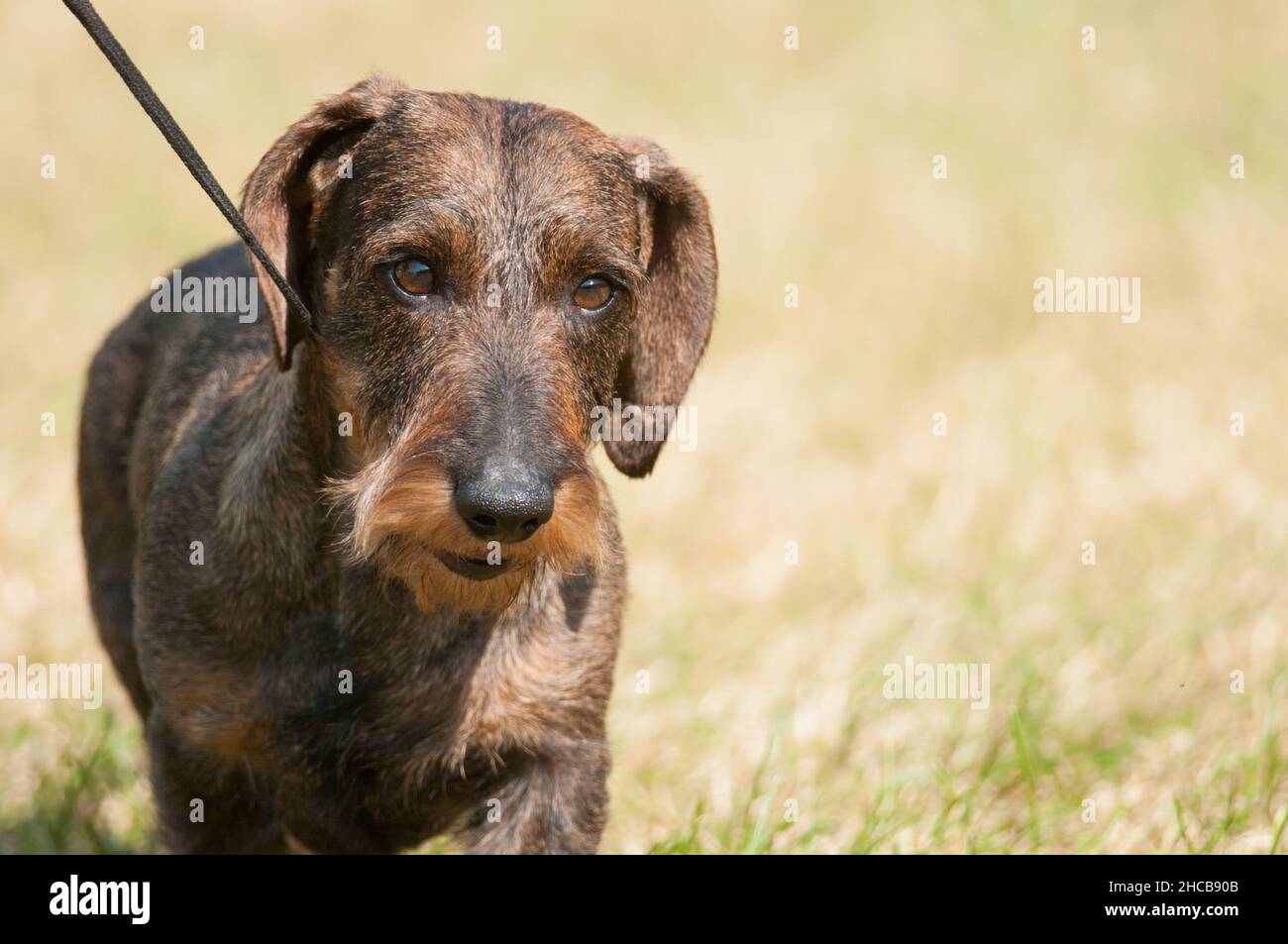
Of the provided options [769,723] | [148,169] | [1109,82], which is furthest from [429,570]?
[1109,82]

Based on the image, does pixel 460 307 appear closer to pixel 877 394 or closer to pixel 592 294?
pixel 592 294

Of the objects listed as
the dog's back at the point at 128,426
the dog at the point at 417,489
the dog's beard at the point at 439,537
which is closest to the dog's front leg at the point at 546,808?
the dog at the point at 417,489

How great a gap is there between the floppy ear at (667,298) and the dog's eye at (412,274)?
79cm

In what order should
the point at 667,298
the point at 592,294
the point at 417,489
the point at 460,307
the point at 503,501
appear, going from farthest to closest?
the point at 667,298 → the point at 592,294 → the point at 460,307 → the point at 417,489 → the point at 503,501

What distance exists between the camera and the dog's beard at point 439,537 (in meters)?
4.02

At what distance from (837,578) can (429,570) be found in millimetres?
4540

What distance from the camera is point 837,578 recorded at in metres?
8.55

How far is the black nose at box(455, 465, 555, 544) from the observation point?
3.91m

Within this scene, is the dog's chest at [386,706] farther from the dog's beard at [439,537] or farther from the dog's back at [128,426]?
the dog's back at [128,426]

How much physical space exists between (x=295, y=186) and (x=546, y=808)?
189cm


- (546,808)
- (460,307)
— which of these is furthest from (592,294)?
(546,808)

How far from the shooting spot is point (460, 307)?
439 cm

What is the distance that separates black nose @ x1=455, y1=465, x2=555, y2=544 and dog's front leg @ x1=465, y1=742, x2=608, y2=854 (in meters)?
1.12
